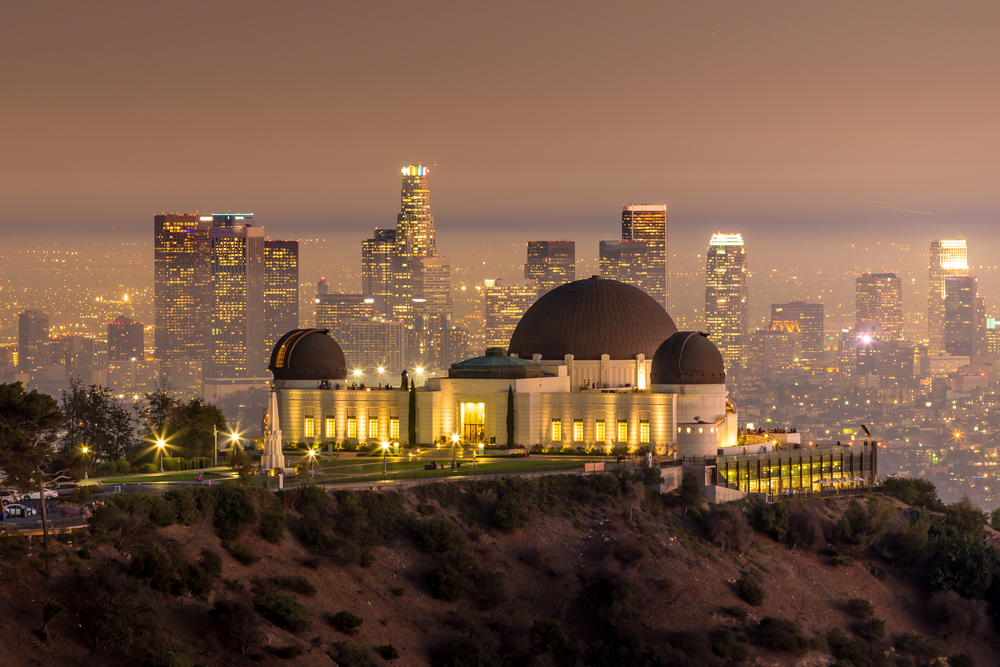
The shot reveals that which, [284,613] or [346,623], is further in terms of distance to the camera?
[346,623]

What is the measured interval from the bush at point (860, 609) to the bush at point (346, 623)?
35298 millimetres

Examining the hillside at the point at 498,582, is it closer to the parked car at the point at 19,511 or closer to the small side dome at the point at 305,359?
the parked car at the point at 19,511

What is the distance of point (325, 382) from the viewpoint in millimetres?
123438

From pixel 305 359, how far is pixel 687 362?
3052 centimetres

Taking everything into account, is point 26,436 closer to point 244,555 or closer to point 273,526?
point 244,555

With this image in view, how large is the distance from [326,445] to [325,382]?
7.54m

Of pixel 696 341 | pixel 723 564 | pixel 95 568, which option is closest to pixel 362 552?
pixel 95 568

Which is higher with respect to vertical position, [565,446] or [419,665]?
[565,446]

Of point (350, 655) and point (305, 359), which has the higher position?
point (305, 359)

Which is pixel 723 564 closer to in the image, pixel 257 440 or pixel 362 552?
pixel 362 552

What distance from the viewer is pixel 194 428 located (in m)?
120

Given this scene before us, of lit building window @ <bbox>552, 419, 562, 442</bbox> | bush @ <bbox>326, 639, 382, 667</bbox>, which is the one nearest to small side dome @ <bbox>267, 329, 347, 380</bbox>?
lit building window @ <bbox>552, 419, 562, 442</bbox>

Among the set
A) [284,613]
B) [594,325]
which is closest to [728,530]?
[594,325]

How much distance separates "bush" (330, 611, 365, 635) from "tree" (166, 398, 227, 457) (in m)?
43.3
